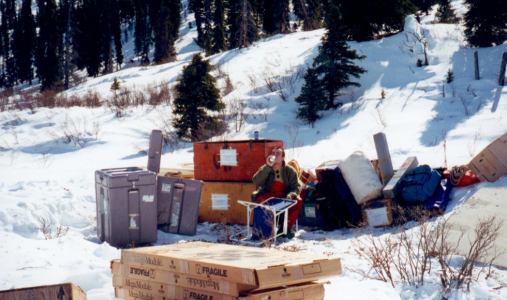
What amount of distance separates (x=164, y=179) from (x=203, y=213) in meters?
1.20

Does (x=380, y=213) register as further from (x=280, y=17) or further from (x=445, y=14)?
(x=280, y=17)

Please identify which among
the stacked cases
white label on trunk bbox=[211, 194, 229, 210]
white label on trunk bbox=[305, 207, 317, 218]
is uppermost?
the stacked cases

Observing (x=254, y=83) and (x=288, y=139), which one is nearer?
(x=288, y=139)

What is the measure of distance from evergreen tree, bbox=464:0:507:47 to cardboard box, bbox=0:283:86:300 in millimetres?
17272

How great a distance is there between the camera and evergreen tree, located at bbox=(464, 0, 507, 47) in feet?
51.3

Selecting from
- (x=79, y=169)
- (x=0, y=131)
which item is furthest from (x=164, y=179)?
(x=0, y=131)

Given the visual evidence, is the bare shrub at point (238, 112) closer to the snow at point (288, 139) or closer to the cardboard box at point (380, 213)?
the snow at point (288, 139)

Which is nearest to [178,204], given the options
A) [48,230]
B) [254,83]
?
[48,230]

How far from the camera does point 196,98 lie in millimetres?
12891

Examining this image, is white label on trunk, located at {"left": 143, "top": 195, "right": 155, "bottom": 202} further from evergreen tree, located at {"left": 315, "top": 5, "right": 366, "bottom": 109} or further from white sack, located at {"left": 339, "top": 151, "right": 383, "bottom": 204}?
evergreen tree, located at {"left": 315, "top": 5, "right": 366, "bottom": 109}

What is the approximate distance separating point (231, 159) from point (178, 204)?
1213 millimetres

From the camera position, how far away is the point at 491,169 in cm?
701

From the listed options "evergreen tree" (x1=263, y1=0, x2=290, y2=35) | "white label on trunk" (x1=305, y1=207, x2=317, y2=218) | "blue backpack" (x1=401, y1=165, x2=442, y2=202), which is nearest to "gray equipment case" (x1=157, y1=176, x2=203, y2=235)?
"white label on trunk" (x1=305, y1=207, x2=317, y2=218)

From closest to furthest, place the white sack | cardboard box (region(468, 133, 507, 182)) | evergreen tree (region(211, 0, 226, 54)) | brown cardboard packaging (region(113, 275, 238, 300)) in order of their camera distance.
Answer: brown cardboard packaging (region(113, 275, 238, 300)), cardboard box (region(468, 133, 507, 182)), the white sack, evergreen tree (region(211, 0, 226, 54))
